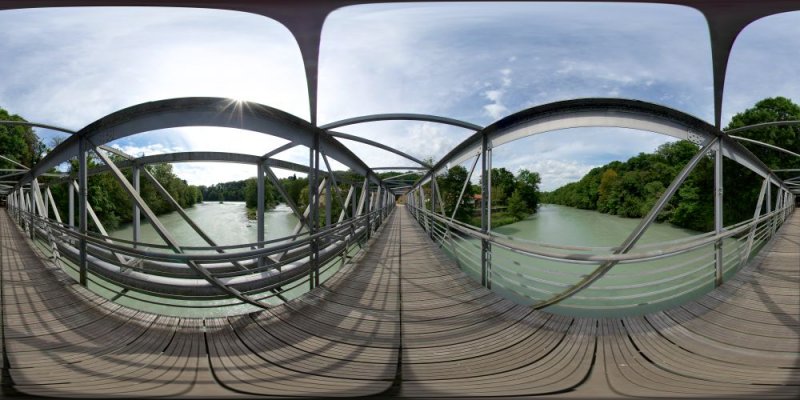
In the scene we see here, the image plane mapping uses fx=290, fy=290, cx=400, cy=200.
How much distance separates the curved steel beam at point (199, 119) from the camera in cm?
149

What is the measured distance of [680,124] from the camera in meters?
1.42

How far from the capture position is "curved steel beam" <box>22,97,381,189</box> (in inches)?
58.7

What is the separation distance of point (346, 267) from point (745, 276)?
2.30 m

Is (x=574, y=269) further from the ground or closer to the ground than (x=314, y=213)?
closer to the ground

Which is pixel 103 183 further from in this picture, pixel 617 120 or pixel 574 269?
pixel 574 269

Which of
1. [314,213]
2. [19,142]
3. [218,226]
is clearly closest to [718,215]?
[314,213]

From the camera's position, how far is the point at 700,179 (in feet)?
8.70

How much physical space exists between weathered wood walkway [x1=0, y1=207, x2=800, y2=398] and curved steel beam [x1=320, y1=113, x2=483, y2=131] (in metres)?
1.01

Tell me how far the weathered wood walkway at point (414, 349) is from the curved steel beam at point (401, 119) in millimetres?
1007

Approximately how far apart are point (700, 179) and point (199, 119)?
397 centimetres

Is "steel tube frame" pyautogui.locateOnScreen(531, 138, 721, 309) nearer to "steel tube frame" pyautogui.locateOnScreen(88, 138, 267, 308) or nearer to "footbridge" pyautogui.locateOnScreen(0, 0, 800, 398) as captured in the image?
"footbridge" pyautogui.locateOnScreen(0, 0, 800, 398)

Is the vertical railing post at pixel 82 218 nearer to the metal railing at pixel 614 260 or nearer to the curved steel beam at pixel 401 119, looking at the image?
the curved steel beam at pixel 401 119

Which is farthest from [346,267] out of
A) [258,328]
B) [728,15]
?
[728,15]

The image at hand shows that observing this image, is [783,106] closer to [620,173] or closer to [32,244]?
[620,173]
